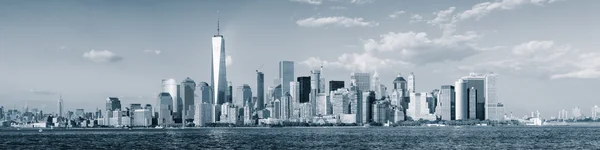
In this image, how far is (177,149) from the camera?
138 metres

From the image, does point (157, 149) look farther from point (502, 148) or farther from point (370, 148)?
point (502, 148)

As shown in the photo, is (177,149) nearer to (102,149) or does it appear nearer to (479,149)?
(102,149)

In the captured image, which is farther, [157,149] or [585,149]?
[157,149]

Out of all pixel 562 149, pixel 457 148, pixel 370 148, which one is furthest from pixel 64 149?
pixel 562 149

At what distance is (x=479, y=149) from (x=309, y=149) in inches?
1161

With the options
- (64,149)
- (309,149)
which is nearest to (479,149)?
(309,149)

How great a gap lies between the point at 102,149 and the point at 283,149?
33.0 meters

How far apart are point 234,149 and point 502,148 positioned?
46.8 meters

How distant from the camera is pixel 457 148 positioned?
136m

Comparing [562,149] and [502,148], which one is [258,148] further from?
[562,149]

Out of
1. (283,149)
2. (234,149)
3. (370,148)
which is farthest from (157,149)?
(370,148)

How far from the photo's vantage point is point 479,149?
435ft

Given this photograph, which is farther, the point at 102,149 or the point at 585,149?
the point at 102,149

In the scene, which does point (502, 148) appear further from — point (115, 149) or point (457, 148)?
point (115, 149)
